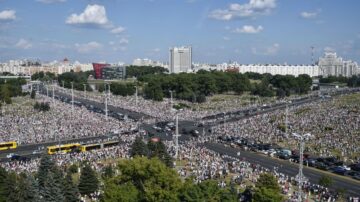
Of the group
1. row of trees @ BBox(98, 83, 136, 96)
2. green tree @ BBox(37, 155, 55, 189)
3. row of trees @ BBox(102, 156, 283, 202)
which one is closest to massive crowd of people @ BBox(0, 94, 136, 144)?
green tree @ BBox(37, 155, 55, 189)

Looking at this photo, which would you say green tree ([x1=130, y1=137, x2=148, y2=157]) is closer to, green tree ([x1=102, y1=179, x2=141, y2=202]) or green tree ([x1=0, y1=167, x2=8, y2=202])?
green tree ([x1=0, y1=167, x2=8, y2=202])

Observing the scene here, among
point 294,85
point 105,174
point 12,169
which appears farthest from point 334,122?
point 294,85

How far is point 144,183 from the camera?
22.8 m

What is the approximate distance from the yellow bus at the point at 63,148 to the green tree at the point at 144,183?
19.5 meters

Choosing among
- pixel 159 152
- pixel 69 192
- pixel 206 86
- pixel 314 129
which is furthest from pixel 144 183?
pixel 206 86

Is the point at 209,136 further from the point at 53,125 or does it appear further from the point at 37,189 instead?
the point at 37,189

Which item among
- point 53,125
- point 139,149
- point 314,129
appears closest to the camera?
point 139,149

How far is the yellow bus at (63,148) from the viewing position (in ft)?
135

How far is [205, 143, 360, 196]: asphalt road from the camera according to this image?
99.1ft

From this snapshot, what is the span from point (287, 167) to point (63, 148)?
66.3ft

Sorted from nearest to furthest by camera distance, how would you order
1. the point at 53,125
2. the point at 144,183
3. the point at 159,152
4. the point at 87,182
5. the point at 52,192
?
1. the point at 144,183
2. the point at 52,192
3. the point at 87,182
4. the point at 159,152
5. the point at 53,125

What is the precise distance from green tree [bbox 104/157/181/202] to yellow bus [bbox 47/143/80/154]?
1954 centimetres

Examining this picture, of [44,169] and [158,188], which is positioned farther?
[44,169]

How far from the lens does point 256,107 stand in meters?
76.9
